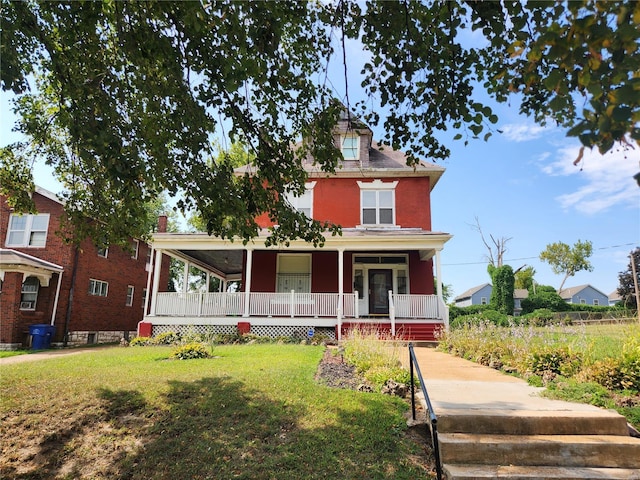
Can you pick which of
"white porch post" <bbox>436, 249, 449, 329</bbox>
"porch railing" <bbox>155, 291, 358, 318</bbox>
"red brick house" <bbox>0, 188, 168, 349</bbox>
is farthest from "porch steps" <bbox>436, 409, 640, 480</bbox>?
"red brick house" <bbox>0, 188, 168, 349</bbox>

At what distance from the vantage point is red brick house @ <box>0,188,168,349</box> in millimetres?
14477

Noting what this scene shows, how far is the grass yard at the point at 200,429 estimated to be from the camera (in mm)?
3787

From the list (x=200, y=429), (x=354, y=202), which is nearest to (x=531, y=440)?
(x=200, y=429)

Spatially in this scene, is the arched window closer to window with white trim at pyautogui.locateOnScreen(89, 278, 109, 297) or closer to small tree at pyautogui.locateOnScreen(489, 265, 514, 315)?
window with white trim at pyautogui.locateOnScreen(89, 278, 109, 297)

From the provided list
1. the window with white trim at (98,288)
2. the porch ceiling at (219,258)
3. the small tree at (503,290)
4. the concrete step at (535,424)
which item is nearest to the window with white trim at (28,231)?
the window with white trim at (98,288)

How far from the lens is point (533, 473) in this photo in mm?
3451

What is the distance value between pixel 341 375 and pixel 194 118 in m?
4.98

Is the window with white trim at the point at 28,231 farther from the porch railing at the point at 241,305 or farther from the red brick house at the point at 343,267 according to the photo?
the porch railing at the point at 241,305

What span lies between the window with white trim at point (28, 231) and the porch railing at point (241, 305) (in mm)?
7033

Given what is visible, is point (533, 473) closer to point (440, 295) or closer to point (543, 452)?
point (543, 452)

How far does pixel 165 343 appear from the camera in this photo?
13039 mm

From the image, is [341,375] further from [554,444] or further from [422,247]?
[422,247]

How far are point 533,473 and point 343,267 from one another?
42.0 ft

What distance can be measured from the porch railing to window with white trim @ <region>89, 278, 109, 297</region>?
590 cm
